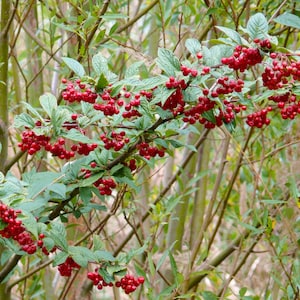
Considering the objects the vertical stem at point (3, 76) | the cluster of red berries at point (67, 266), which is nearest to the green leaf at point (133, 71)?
the cluster of red berries at point (67, 266)

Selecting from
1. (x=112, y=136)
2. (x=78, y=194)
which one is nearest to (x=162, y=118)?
(x=112, y=136)

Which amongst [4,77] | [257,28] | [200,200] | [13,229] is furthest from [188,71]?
[200,200]

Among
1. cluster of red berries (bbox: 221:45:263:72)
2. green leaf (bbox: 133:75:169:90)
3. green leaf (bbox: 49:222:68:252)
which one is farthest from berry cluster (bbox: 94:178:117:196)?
cluster of red berries (bbox: 221:45:263:72)

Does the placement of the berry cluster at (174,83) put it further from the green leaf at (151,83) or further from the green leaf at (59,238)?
the green leaf at (59,238)

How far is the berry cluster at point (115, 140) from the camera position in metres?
1.08

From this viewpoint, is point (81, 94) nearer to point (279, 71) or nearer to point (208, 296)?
point (279, 71)

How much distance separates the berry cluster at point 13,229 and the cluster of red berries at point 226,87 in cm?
37

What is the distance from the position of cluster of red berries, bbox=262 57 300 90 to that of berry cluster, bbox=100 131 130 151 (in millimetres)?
263

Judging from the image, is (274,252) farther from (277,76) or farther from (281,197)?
(277,76)

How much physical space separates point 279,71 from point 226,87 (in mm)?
86

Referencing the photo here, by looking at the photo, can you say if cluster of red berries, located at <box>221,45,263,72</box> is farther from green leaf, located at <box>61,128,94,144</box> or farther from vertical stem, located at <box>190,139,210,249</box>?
vertical stem, located at <box>190,139,210,249</box>

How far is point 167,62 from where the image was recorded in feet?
3.29

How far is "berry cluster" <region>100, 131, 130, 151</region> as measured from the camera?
1081mm

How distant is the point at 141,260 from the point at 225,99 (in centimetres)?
106
